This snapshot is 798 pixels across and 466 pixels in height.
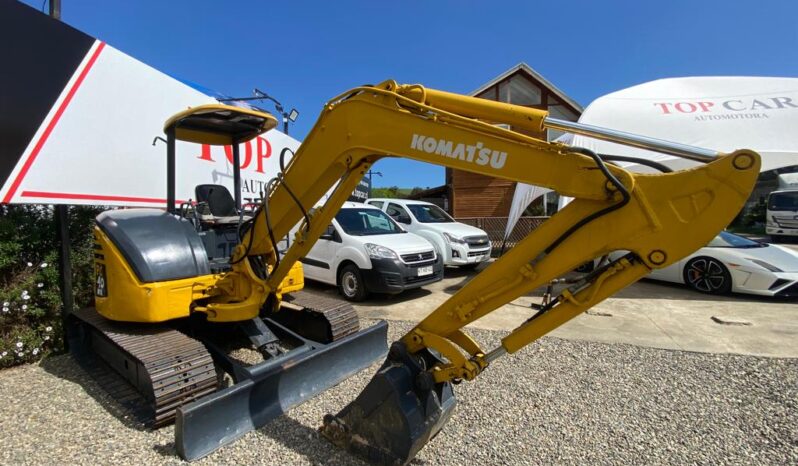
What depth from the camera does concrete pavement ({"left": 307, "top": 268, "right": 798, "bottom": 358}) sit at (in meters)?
5.09

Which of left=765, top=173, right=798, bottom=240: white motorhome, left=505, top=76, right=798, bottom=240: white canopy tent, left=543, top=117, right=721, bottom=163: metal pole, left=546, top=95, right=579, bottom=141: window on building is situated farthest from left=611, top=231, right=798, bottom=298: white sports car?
left=765, top=173, right=798, bottom=240: white motorhome

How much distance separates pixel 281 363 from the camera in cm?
334

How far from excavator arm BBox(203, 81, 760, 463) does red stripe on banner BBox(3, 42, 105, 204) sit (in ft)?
10.1

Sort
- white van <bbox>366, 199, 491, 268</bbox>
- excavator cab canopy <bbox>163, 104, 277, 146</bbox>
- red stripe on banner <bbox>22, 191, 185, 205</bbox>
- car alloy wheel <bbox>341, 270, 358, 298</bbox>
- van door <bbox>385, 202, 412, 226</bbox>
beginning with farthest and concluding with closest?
van door <bbox>385, 202, 412, 226</bbox> → white van <bbox>366, 199, 491, 268</bbox> → car alloy wheel <bbox>341, 270, 358, 298</bbox> → red stripe on banner <bbox>22, 191, 185, 205</bbox> → excavator cab canopy <bbox>163, 104, 277, 146</bbox>

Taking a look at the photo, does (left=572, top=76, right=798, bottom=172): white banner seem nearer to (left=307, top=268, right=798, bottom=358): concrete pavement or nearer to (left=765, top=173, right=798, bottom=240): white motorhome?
(left=307, top=268, right=798, bottom=358): concrete pavement

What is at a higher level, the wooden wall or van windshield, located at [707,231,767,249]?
the wooden wall

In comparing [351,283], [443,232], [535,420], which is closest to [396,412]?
[535,420]

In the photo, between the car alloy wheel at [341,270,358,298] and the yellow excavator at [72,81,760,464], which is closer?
the yellow excavator at [72,81,760,464]

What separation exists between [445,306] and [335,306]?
7.60 ft

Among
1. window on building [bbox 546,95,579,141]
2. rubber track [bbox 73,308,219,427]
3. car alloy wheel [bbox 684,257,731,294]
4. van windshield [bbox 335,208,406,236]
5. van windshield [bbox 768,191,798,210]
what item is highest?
window on building [bbox 546,95,579,141]

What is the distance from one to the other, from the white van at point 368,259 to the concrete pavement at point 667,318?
0.38 metres

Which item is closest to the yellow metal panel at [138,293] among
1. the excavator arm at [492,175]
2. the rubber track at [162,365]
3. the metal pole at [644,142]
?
the rubber track at [162,365]

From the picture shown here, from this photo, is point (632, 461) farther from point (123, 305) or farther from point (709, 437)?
point (123, 305)

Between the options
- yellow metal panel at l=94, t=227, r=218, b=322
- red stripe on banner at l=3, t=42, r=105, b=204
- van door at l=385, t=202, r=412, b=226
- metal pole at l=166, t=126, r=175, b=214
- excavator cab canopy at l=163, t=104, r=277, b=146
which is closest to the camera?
yellow metal panel at l=94, t=227, r=218, b=322
